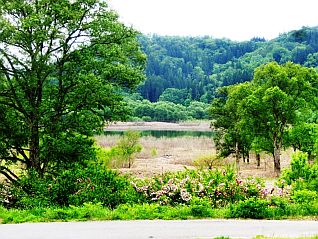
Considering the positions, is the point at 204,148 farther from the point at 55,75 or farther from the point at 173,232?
the point at 173,232

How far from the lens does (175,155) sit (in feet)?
163

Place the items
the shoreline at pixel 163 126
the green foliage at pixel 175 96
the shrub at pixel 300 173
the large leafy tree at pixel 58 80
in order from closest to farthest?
the shrub at pixel 300 173
the large leafy tree at pixel 58 80
the shoreline at pixel 163 126
the green foliage at pixel 175 96

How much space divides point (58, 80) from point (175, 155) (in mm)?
31683

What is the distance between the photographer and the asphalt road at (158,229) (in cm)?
837

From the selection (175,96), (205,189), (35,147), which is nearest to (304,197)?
(205,189)

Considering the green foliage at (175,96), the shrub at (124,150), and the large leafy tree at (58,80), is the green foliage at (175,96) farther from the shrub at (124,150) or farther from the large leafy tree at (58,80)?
the large leafy tree at (58,80)

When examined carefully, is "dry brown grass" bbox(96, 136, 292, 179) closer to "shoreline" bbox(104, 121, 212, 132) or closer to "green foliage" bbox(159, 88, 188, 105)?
"shoreline" bbox(104, 121, 212, 132)

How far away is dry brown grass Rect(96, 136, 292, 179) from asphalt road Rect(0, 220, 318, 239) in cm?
2673

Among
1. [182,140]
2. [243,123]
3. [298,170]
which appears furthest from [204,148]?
[298,170]

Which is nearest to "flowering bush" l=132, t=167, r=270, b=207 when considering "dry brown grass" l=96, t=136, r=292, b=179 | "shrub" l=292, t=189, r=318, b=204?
"shrub" l=292, t=189, r=318, b=204

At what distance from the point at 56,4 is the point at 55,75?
2910 millimetres

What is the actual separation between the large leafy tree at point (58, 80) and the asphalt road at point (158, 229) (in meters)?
8.90

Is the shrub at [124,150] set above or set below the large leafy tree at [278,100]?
below

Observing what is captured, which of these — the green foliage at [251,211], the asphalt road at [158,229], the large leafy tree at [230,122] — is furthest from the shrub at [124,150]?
the asphalt road at [158,229]
